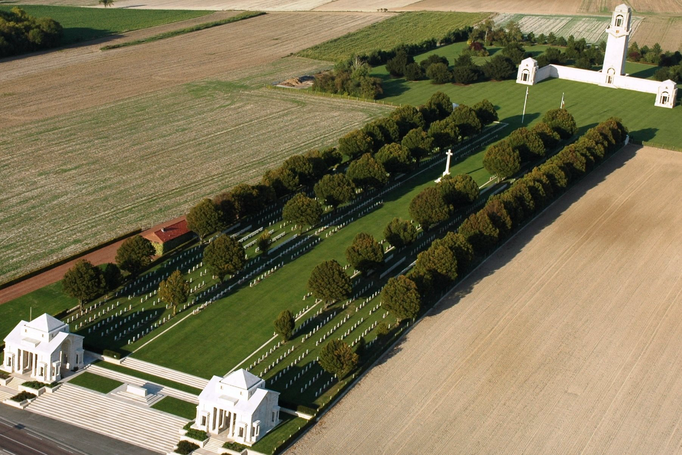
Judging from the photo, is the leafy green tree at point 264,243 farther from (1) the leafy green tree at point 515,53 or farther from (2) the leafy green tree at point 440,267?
(1) the leafy green tree at point 515,53

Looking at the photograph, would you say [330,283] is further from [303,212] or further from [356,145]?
[356,145]

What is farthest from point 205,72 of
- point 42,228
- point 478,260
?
point 478,260

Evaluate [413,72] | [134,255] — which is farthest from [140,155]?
[413,72]

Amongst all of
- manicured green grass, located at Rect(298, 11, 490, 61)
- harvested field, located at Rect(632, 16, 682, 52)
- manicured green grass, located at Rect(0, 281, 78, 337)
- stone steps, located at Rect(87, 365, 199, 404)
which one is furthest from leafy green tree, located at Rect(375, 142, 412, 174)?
harvested field, located at Rect(632, 16, 682, 52)

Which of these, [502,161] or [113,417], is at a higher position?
[502,161]

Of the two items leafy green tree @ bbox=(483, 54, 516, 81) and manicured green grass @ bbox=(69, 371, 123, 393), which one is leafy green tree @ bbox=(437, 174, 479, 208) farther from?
leafy green tree @ bbox=(483, 54, 516, 81)

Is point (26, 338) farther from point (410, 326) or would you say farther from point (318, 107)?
point (318, 107)

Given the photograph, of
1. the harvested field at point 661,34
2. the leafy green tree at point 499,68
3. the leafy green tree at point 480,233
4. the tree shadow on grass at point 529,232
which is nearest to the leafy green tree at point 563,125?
the tree shadow on grass at point 529,232
